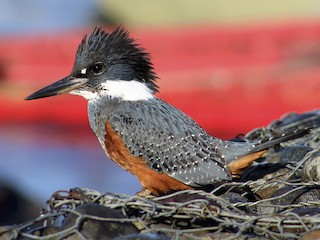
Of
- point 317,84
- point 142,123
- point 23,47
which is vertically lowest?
point 317,84

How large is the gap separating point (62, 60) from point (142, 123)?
571 centimetres

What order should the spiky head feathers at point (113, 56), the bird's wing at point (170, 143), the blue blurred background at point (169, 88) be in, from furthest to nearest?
the blue blurred background at point (169, 88) < the spiky head feathers at point (113, 56) < the bird's wing at point (170, 143)

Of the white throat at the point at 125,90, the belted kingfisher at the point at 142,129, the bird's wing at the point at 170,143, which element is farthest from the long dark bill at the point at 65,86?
the bird's wing at the point at 170,143

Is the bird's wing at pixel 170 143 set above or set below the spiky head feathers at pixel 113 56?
below

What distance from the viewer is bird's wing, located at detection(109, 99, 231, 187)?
3807 millimetres

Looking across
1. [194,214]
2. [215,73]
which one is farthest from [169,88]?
[194,214]

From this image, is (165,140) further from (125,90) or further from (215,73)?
(215,73)

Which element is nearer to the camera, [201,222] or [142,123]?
[201,222]

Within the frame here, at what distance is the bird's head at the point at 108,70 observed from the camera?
4043 millimetres

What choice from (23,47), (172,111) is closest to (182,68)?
(23,47)

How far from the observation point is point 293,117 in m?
4.76

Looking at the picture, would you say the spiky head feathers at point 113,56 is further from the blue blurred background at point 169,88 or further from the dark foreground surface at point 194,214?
the blue blurred background at point 169,88

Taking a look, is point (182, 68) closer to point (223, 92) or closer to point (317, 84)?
point (223, 92)

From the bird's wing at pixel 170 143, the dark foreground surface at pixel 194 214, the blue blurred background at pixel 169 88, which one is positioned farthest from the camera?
the blue blurred background at pixel 169 88
